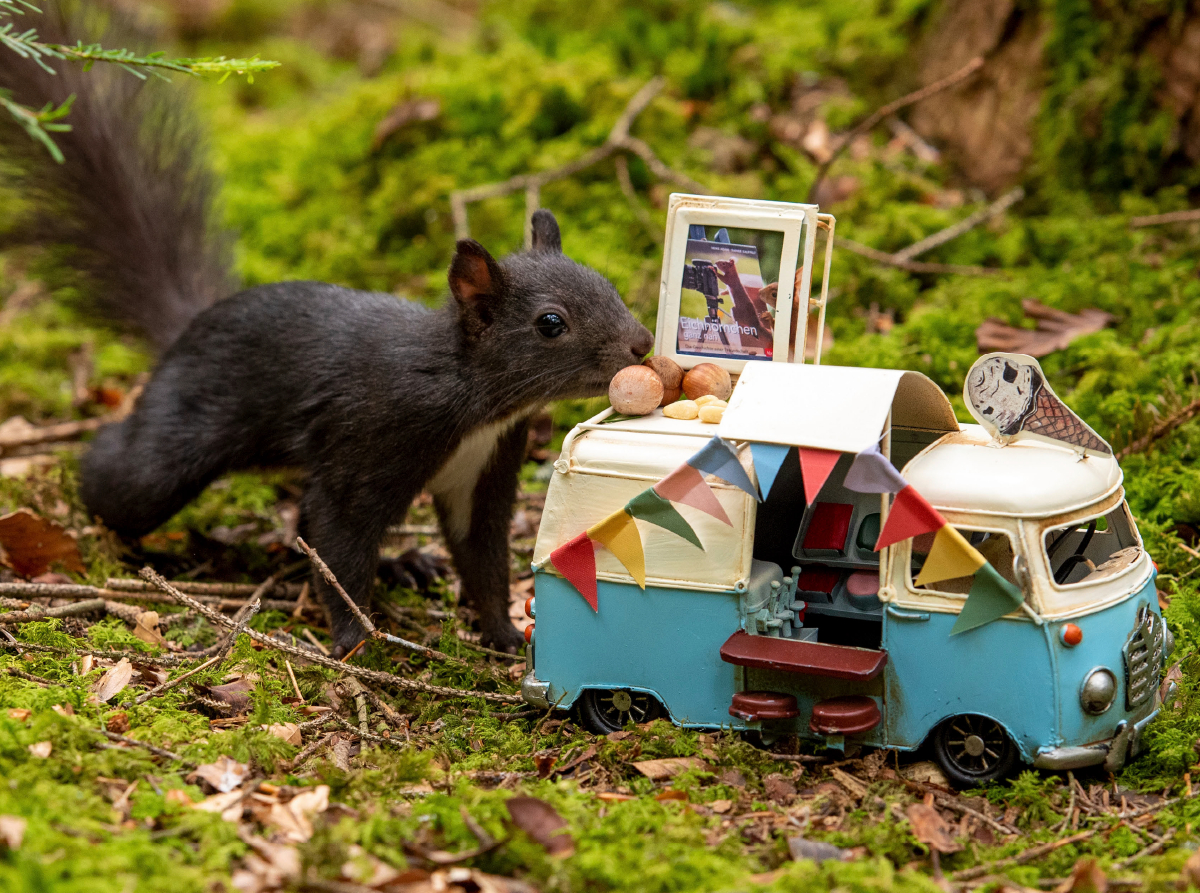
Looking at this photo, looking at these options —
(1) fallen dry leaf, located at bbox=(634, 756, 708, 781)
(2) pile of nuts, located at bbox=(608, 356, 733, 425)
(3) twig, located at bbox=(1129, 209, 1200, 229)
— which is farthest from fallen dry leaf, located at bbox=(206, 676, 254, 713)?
(3) twig, located at bbox=(1129, 209, 1200, 229)

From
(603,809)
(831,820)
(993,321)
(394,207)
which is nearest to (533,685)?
(603,809)

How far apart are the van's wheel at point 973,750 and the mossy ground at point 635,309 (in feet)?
0.22

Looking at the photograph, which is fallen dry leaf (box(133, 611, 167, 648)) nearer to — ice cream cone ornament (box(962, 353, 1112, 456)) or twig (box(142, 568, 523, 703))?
twig (box(142, 568, 523, 703))

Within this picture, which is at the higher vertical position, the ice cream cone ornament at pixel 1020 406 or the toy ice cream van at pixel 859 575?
the ice cream cone ornament at pixel 1020 406

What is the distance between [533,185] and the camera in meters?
6.88

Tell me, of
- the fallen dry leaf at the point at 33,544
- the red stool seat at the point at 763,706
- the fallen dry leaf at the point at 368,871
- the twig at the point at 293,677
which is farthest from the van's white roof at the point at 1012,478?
the fallen dry leaf at the point at 33,544

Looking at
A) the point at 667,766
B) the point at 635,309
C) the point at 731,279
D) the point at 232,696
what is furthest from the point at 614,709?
the point at 635,309

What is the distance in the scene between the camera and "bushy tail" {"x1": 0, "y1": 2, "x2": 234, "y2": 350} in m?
5.39

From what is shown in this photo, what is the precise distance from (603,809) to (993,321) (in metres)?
3.48

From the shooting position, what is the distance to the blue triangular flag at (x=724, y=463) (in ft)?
10.1

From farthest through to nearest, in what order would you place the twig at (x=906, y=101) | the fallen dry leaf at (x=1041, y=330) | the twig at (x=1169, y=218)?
the twig at (x=1169, y=218)
the twig at (x=906, y=101)
the fallen dry leaf at (x=1041, y=330)

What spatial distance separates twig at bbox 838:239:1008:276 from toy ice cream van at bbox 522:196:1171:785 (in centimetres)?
248

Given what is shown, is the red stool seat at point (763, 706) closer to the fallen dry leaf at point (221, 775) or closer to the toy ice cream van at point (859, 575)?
the toy ice cream van at point (859, 575)

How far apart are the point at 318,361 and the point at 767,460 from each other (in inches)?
81.9
